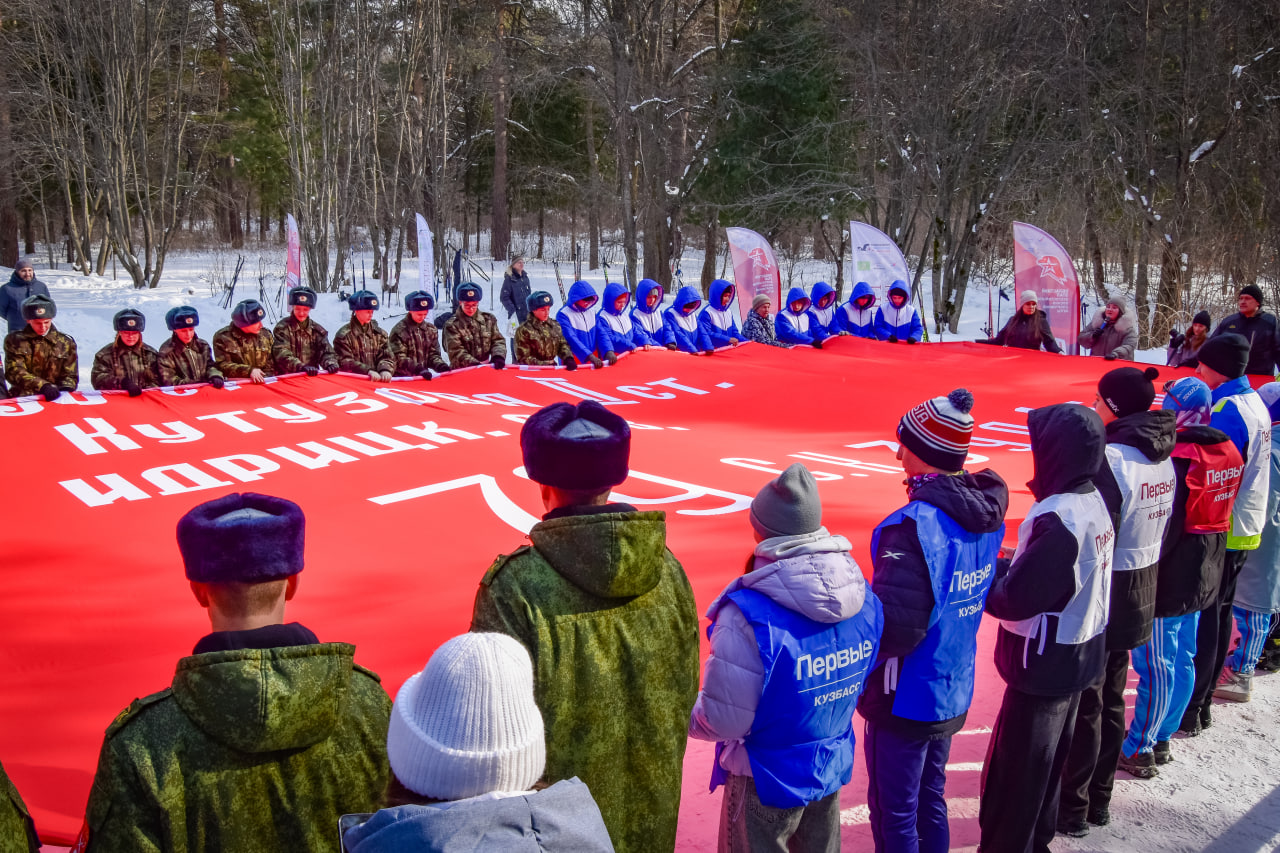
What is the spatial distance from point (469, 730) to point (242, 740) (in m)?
0.60

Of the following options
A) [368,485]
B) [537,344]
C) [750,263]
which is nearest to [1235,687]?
[368,485]

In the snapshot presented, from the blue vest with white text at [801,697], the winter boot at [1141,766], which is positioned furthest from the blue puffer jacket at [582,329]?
the blue vest with white text at [801,697]

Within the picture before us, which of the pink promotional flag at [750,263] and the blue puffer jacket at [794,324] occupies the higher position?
the pink promotional flag at [750,263]

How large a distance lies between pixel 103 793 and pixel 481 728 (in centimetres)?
84

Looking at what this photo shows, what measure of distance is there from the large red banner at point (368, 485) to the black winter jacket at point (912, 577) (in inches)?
63.5

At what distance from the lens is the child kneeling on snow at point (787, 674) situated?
7.86 ft

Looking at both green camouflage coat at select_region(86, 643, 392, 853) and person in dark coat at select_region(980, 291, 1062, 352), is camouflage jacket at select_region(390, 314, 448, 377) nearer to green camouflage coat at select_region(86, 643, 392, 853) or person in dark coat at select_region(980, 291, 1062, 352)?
person in dark coat at select_region(980, 291, 1062, 352)

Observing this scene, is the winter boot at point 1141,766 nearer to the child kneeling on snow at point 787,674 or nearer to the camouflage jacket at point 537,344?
the child kneeling on snow at point 787,674

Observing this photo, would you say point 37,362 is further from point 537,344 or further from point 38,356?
point 537,344

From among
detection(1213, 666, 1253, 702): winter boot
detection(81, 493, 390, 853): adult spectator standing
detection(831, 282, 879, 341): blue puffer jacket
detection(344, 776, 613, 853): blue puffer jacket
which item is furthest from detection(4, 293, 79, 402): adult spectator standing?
detection(831, 282, 879, 341): blue puffer jacket

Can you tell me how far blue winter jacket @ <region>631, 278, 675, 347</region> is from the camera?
1079cm

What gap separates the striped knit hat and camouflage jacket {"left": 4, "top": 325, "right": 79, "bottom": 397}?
7.29 metres

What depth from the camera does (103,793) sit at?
172cm

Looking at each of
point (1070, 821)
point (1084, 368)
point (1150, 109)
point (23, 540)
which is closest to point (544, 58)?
point (1150, 109)
